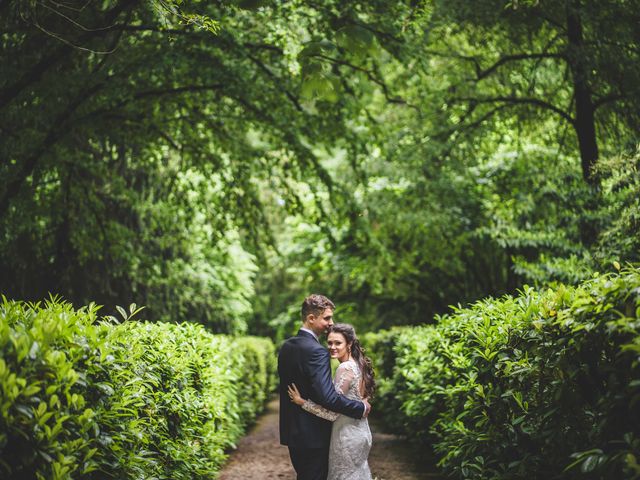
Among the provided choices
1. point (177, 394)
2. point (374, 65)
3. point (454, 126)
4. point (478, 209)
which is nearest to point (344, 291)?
point (478, 209)

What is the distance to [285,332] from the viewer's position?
30047 mm

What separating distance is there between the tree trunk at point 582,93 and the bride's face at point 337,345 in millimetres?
6889

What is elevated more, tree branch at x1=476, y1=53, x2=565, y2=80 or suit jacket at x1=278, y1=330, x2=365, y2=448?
tree branch at x1=476, y1=53, x2=565, y2=80

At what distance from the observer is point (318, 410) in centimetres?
423

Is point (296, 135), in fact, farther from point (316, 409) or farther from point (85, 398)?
point (85, 398)

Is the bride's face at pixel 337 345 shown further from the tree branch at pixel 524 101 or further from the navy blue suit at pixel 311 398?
the tree branch at pixel 524 101

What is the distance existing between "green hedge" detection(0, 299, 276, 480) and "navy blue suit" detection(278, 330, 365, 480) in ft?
3.32

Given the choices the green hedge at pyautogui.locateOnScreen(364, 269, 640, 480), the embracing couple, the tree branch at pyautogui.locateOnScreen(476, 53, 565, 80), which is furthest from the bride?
the tree branch at pyautogui.locateOnScreen(476, 53, 565, 80)

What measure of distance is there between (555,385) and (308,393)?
73.3 inches

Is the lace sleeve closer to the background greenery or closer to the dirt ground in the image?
the background greenery

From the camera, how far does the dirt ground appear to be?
24.3 ft

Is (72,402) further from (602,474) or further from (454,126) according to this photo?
(454,126)

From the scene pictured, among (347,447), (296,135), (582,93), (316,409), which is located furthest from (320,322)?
(582,93)

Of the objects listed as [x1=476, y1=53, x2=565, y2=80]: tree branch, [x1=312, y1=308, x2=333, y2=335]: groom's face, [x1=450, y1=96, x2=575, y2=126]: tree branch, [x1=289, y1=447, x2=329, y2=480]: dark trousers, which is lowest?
[x1=289, y1=447, x2=329, y2=480]: dark trousers
